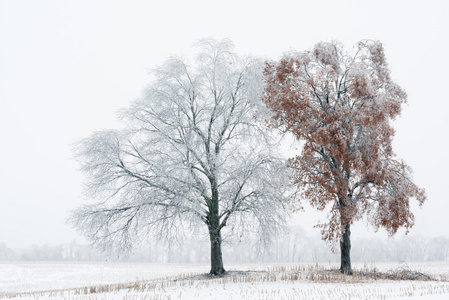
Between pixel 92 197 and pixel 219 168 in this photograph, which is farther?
pixel 92 197

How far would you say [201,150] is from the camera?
66.3ft

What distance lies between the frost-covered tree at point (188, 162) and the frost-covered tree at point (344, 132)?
1.66m

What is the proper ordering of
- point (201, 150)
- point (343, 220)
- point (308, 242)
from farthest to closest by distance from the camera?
1. point (308, 242)
2. point (201, 150)
3. point (343, 220)

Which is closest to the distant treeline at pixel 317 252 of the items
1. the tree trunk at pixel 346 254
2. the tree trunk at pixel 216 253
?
the tree trunk at pixel 216 253

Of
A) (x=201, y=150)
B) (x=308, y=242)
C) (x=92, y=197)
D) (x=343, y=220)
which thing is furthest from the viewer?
(x=308, y=242)

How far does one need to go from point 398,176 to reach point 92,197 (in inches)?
576

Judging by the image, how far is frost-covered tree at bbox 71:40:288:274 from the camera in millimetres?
17844

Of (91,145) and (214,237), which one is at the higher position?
(91,145)

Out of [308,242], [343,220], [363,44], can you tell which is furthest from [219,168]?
[308,242]

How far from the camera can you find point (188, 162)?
58.1 ft

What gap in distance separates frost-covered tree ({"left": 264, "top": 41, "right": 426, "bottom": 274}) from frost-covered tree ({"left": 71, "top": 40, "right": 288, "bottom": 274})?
5.44 feet

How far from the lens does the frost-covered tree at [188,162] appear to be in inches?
703

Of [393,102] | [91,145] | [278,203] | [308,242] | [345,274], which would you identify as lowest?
[308,242]

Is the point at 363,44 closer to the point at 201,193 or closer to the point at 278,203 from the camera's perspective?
the point at 278,203
